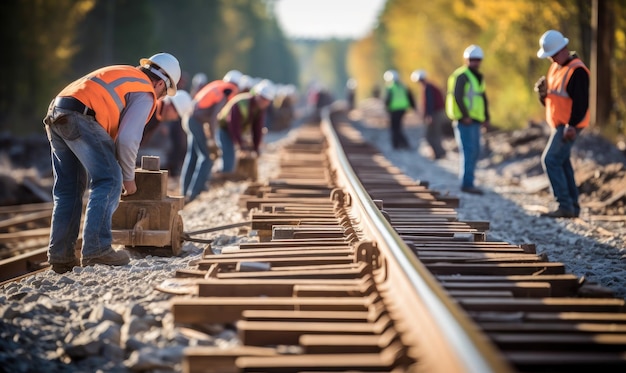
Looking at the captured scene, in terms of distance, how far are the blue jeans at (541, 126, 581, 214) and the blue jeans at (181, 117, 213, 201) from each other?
4067mm

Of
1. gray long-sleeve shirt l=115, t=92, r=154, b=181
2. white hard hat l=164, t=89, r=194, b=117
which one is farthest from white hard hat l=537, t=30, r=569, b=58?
gray long-sleeve shirt l=115, t=92, r=154, b=181

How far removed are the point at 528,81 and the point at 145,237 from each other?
61.9ft

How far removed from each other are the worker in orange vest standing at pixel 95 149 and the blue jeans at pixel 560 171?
14.4 feet

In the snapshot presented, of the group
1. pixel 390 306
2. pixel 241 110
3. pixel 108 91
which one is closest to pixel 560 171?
pixel 241 110

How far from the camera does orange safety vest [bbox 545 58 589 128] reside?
26.8ft

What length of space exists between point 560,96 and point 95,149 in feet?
15.9

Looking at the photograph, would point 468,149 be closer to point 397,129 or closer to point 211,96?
point 211,96

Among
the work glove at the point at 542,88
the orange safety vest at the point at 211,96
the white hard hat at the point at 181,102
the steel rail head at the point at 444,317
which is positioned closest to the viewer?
the steel rail head at the point at 444,317

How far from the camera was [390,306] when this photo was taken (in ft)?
12.3

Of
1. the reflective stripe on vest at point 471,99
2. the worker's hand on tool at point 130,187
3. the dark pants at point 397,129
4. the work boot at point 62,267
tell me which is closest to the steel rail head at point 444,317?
the worker's hand on tool at point 130,187

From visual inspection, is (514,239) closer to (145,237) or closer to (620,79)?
(145,237)

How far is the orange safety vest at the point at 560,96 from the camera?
322 inches

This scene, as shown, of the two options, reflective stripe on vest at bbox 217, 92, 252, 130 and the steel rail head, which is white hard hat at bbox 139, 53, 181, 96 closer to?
the steel rail head

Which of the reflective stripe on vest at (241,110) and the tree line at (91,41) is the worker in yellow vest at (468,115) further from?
the tree line at (91,41)
